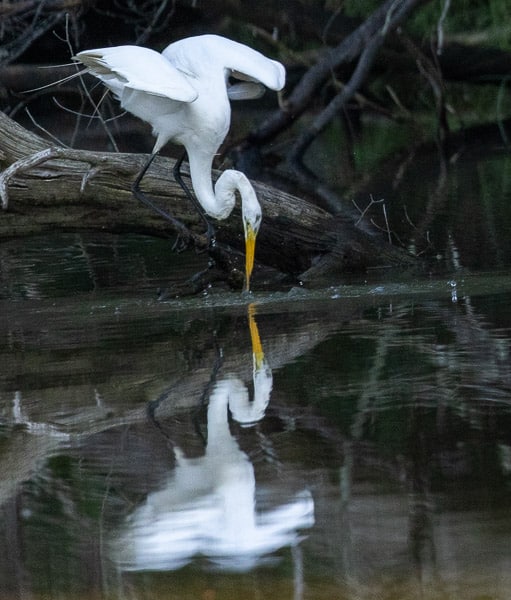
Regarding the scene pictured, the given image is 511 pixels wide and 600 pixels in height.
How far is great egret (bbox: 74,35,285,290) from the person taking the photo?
7.82 meters

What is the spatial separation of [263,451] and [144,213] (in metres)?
4.39

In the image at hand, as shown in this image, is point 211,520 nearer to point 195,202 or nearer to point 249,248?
point 249,248

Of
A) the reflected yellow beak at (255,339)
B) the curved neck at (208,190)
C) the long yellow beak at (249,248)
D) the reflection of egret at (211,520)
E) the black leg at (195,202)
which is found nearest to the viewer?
the reflection of egret at (211,520)

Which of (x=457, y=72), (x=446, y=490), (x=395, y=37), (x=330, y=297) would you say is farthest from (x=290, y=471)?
(x=457, y=72)

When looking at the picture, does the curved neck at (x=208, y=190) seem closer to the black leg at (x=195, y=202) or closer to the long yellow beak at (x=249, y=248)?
the black leg at (x=195, y=202)

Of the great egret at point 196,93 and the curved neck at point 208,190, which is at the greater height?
the great egret at point 196,93

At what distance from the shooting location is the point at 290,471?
4.38m

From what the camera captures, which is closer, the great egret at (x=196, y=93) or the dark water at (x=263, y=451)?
the dark water at (x=263, y=451)

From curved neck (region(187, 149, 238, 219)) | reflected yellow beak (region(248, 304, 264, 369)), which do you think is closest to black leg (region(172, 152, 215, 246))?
curved neck (region(187, 149, 238, 219))

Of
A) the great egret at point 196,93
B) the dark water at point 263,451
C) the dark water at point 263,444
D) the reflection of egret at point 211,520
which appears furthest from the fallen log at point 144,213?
the reflection of egret at point 211,520

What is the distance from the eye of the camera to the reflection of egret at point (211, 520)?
3.73 meters

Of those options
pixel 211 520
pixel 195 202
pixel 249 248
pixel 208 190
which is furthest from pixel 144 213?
pixel 211 520

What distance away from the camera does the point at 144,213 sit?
28.8 ft

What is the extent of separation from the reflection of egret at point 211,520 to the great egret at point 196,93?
3.57 m
